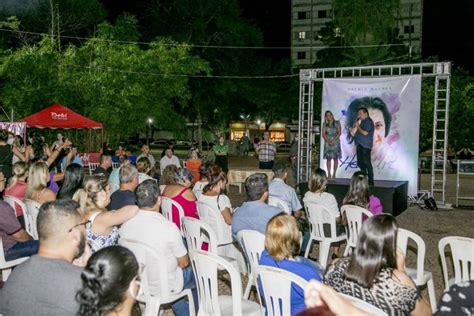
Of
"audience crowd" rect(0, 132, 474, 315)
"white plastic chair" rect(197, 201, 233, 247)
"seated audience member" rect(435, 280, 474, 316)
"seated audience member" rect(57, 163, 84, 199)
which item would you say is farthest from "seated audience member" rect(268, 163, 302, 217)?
"seated audience member" rect(435, 280, 474, 316)

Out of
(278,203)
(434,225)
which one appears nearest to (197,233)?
(278,203)

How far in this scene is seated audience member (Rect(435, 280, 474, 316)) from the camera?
6.89 feet

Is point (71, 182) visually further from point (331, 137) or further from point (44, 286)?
point (331, 137)

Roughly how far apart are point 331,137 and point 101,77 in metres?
10.7

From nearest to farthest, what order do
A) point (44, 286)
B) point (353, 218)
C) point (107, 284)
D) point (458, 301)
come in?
point (107, 284) → point (458, 301) → point (44, 286) → point (353, 218)

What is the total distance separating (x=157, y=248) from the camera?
3.62 m

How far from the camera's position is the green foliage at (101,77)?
18484mm

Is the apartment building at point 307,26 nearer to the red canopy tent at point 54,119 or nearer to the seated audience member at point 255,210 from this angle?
the red canopy tent at point 54,119

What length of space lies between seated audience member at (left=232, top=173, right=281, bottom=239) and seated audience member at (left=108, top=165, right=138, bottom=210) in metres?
1.26

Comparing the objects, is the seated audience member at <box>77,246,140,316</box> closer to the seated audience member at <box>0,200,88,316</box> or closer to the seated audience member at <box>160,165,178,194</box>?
the seated audience member at <box>0,200,88,316</box>

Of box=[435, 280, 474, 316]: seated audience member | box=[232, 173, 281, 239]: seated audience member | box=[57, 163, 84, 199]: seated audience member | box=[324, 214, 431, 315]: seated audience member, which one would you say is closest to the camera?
box=[435, 280, 474, 316]: seated audience member

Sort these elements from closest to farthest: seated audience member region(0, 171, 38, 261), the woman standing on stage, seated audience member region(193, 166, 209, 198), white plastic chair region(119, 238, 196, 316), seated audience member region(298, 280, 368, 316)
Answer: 1. seated audience member region(298, 280, 368, 316)
2. white plastic chair region(119, 238, 196, 316)
3. seated audience member region(0, 171, 38, 261)
4. seated audience member region(193, 166, 209, 198)
5. the woman standing on stage

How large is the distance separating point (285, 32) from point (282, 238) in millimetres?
73533

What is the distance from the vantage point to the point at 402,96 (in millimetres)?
11273
